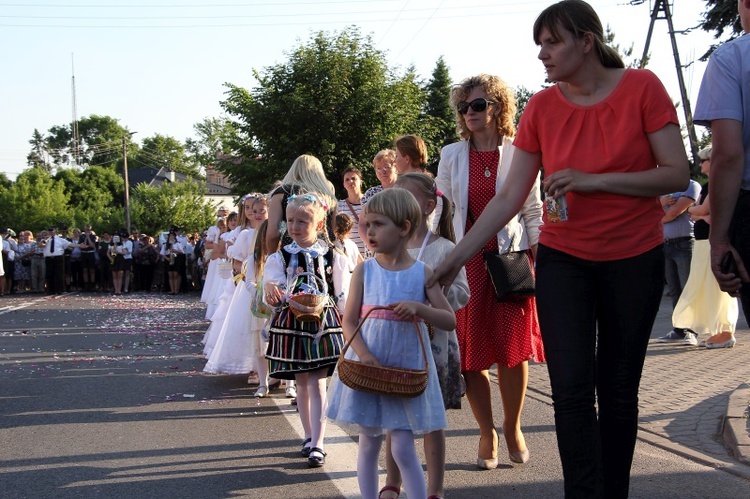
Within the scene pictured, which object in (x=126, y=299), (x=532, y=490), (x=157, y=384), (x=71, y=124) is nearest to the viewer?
(x=532, y=490)

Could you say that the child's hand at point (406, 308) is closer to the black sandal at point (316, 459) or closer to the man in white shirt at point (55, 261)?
the black sandal at point (316, 459)

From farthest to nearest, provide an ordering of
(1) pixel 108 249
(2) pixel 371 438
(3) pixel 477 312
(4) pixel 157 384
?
(1) pixel 108 249
(4) pixel 157 384
(3) pixel 477 312
(2) pixel 371 438

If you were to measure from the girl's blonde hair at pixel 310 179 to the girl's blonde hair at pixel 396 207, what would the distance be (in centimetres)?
205

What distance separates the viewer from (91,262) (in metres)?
30.4

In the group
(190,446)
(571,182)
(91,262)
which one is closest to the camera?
(571,182)

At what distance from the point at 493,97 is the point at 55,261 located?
2654 centimetres

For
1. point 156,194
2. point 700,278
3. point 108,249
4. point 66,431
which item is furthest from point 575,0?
point 156,194

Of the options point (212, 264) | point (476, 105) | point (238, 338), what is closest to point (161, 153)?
point (212, 264)

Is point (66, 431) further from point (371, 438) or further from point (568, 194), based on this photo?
point (568, 194)

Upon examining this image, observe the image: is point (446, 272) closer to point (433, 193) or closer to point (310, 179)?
point (433, 193)

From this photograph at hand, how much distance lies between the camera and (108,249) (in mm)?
30344

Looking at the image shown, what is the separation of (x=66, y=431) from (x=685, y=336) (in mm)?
7612

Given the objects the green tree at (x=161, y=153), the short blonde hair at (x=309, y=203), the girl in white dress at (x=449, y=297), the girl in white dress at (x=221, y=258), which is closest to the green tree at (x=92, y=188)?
the green tree at (x=161, y=153)

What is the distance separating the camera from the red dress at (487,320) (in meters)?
5.26
